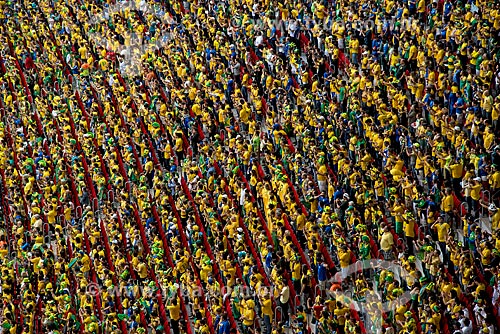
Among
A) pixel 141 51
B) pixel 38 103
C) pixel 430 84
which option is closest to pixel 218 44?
pixel 141 51

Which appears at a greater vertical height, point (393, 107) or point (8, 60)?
point (8, 60)

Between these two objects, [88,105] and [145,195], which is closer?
[145,195]

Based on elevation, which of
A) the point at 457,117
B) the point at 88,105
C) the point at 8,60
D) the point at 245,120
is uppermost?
the point at 8,60

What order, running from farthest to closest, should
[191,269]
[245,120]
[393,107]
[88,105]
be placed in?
[88,105], [245,120], [393,107], [191,269]

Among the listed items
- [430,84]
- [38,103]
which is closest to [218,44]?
[38,103]

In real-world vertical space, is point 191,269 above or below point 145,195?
below

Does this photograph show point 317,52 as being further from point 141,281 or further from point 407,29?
point 141,281

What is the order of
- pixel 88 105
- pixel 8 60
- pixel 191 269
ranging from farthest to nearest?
1. pixel 8 60
2. pixel 88 105
3. pixel 191 269

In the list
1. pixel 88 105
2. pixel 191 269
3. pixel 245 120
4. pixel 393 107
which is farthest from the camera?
pixel 88 105

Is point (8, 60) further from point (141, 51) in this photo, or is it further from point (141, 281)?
point (141, 281)
